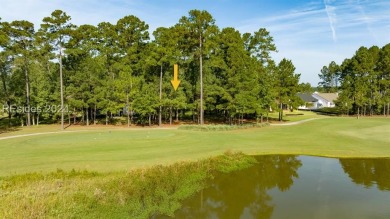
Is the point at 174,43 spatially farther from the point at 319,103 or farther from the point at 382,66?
the point at 319,103

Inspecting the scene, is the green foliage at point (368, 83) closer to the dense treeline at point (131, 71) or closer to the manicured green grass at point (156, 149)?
the dense treeline at point (131, 71)

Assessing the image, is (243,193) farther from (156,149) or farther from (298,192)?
(156,149)

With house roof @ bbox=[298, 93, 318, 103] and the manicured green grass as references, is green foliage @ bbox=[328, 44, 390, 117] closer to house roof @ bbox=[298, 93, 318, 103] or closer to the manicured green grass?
house roof @ bbox=[298, 93, 318, 103]

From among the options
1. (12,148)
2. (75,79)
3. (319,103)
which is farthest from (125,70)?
(319,103)

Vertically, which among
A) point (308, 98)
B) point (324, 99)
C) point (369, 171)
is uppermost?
point (308, 98)

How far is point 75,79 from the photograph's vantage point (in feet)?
160

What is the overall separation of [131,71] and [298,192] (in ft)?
124

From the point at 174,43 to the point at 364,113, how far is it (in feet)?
174

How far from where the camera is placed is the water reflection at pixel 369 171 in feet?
61.3

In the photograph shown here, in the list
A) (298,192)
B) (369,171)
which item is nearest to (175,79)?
(369,171)

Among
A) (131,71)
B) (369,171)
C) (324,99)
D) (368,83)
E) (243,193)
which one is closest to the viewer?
(243,193)

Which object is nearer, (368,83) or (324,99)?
(368,83)

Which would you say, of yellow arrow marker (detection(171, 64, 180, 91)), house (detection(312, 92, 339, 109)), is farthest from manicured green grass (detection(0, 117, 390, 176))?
house (detection(312, 92, 339, 109))

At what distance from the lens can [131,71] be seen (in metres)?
49.2
